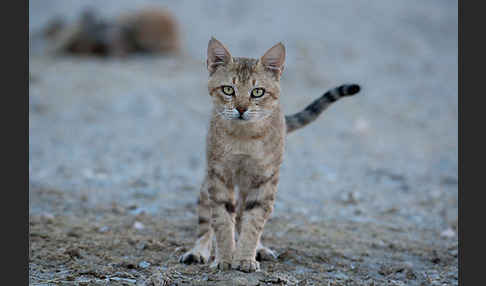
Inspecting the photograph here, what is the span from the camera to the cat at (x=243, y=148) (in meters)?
3.79

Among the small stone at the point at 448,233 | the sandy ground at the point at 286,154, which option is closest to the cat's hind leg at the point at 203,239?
the sandy ground at the point at 286,154

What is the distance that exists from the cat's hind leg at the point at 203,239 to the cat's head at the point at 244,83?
77 centimetres

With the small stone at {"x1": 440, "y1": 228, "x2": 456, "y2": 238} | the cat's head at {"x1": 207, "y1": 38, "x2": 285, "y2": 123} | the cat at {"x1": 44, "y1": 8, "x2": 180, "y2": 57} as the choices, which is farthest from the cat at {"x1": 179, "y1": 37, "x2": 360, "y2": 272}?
the cat at {"x1": 44, "y1": 8, "x2": 180, "y2": 57}

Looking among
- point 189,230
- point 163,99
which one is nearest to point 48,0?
point 163,99

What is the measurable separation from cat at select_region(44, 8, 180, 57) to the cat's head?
8.90 m

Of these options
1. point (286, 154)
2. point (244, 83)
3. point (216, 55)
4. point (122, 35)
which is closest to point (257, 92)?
point (244, 83)

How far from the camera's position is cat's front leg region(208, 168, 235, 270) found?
387cm

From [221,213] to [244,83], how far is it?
96 centimetres

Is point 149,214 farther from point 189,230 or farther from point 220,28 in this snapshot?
point 220,28

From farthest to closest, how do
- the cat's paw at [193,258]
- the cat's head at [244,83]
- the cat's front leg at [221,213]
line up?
1. the cat's paw at [193,258]
2. the cat's front leg at [221,213]
3. the cat's head at [244,83]

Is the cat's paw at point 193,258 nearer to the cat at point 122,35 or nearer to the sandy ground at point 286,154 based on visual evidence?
the sandy ground at point 286,154

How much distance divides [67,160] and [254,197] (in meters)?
4.29

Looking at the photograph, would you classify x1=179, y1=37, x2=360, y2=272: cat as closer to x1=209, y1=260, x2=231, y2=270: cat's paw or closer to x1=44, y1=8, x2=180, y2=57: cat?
x1=209, y1=260, x2=231, y2=270: cat's paw

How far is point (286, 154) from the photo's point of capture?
7.96 metres
